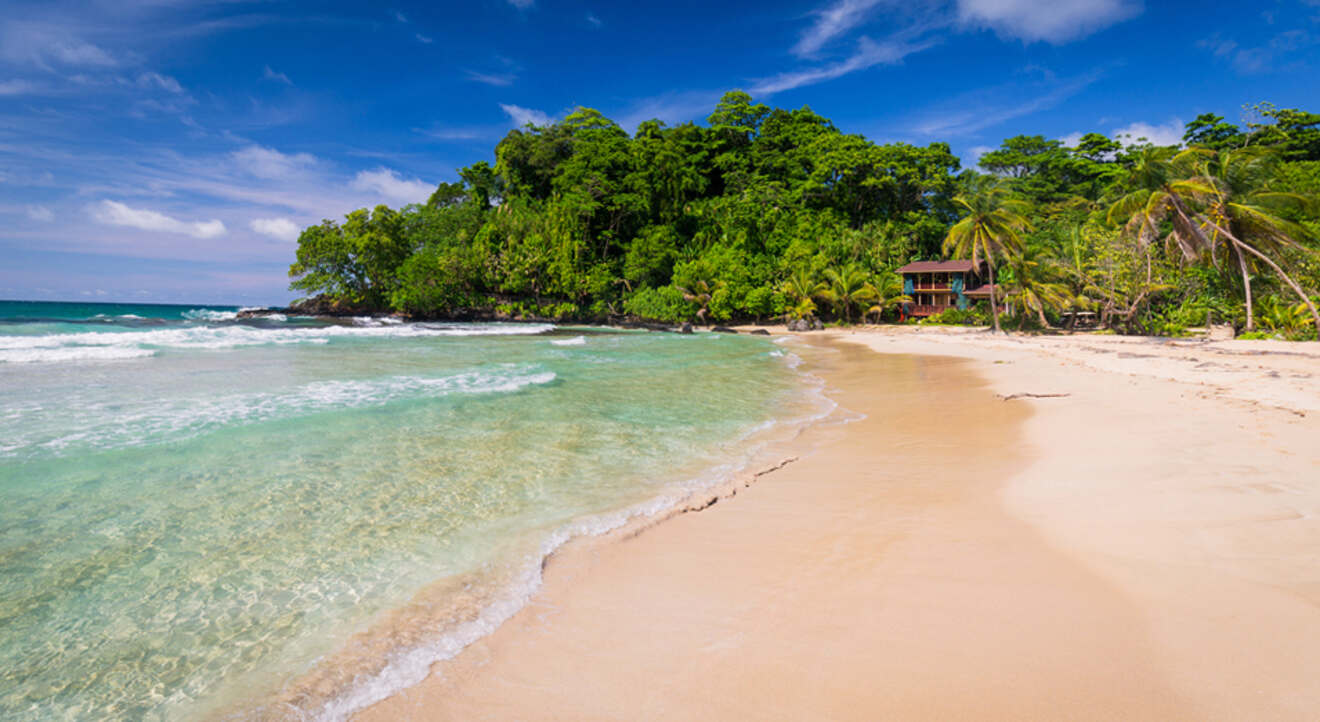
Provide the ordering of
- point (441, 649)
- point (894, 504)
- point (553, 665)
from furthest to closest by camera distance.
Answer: point (894, 504) < point (441, 649) < point (553, 665)

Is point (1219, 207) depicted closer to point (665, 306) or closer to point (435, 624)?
point (435, 624)

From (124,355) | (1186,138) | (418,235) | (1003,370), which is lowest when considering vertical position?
Result: (1003,370)

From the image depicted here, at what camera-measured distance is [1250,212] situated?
18500 mm

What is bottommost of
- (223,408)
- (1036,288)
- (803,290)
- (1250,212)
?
(223,408)

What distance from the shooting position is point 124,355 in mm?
16500

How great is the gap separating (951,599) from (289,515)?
16.1ft

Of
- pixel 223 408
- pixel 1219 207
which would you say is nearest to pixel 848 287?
pixel 1219 207

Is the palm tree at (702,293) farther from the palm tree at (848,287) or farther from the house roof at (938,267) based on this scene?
the house roof at (938,267)

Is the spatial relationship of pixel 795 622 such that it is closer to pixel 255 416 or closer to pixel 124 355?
pixel 255 416

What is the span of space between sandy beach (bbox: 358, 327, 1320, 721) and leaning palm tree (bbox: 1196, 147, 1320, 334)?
62.8 feet

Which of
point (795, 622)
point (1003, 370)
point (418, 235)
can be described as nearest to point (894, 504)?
point (795, 622)

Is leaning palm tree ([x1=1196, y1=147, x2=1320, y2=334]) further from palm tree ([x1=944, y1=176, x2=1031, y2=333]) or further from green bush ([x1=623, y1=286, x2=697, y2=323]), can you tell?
green bush ([x1=623, y1=286, x2=697, y2=323])

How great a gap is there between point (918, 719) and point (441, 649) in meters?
2.14

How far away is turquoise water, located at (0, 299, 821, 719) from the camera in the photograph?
8.50 ft
